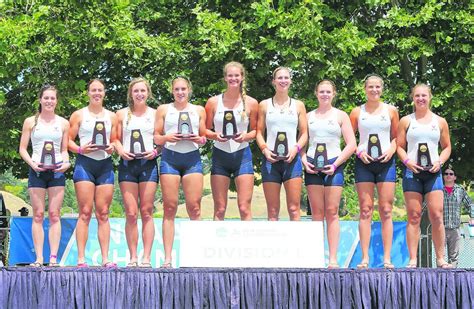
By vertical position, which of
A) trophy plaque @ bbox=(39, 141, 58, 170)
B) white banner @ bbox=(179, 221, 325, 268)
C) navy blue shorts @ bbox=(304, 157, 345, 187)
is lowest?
white banner @ bbox=(179, 221, 325, 268)

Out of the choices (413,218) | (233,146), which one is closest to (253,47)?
(233,146)

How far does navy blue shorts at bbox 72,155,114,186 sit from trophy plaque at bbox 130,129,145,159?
308 mm

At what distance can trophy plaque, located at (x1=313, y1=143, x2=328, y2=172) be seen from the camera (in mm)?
6969

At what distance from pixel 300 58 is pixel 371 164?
4873mm

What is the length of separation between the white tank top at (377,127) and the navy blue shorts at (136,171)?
1.84 m

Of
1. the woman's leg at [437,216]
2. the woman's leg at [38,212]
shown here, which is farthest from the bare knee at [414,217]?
the woman's leg at [38,212]

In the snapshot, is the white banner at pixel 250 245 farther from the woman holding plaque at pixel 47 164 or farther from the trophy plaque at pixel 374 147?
the woman holding plaque at pixel 47 164

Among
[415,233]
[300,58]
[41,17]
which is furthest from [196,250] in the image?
[41,17]

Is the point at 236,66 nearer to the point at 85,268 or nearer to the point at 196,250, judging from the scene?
the point at 196,250

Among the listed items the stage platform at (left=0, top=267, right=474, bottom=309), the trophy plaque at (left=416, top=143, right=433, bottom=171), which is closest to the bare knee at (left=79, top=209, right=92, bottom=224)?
the stage platform at (left=0, top=267, right=474, bottom=309)

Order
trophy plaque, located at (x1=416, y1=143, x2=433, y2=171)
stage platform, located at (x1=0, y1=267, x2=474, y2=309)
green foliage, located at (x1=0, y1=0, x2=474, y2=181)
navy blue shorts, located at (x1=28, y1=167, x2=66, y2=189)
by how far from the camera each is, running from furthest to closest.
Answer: green foliage, located at (x1=0, y1=0, x2=474, y2=181) → navy blue shorts, located at (x1=28, y1=167, x2=66, y2=189) → trophy plaque, located at (x1=416, y1=143, x2=433, y2=171) → stage platform, located at (x1=0, y1=267, x2=474, y2=309)

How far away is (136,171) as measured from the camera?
23.2ft

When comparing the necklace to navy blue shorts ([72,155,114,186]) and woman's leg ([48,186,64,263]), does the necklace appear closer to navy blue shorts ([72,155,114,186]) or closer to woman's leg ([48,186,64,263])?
navy blue shorts ([72,155,114,186])

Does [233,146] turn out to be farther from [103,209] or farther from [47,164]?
[47,164]
